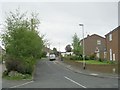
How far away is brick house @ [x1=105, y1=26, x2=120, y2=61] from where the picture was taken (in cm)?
4325

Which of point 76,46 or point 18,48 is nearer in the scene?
point 18,48

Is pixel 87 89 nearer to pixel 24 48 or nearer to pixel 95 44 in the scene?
pixel 24 48

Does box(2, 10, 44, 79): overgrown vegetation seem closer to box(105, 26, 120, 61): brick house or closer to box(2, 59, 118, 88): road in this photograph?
box(2, 59, 118, 88): road

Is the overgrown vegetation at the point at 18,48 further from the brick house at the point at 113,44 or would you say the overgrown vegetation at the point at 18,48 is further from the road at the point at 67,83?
the brick house at the point at 113,44

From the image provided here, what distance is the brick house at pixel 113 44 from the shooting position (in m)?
43.2

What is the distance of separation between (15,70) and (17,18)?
6.54 m

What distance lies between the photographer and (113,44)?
4603cm

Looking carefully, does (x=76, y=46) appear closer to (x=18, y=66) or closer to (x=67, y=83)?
(x=18, y=66)

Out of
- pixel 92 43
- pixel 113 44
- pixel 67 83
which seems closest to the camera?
pixel 67 83

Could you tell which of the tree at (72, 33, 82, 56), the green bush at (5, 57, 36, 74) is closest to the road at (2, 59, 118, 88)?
the green bush at (5, 57, 36, 74)

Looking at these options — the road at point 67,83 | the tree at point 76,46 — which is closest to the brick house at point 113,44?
the road at point 67,83

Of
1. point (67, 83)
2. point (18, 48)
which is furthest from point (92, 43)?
point (67, 83)

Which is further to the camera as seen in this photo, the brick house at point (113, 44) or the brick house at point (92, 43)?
the brick house at point (92, 43)

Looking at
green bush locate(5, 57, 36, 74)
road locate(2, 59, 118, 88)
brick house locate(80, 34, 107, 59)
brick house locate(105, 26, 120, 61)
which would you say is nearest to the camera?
road locate(2, 59, 118, 88)
